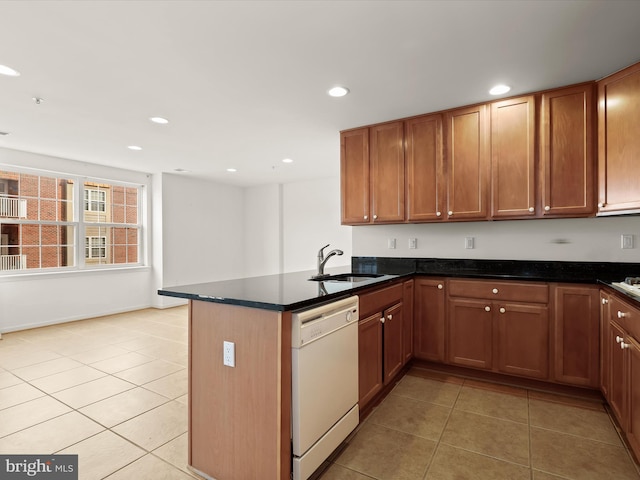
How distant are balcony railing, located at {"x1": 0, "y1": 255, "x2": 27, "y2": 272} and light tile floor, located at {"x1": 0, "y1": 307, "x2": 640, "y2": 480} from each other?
1806 millimetres

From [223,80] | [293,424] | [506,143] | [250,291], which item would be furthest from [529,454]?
[223,80]

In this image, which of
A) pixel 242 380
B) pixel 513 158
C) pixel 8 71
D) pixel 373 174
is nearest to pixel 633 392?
pixel 513 158

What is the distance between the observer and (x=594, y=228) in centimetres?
296

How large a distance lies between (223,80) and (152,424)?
2.51 m

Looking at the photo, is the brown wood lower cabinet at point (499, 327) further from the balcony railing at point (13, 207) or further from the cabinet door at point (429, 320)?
the balcony railing at point (13, 207)

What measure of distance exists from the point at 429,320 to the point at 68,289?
5.19 m

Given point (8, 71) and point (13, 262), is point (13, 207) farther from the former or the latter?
point (8, 71)

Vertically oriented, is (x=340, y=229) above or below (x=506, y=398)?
above

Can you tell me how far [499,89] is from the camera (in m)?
2.74

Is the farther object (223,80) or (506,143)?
(506,143)

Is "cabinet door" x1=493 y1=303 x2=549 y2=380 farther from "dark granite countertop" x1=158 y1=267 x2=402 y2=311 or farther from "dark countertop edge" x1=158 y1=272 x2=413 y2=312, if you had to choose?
"dark countertop edge" x1=158 y1=272 x2=413 y2=312

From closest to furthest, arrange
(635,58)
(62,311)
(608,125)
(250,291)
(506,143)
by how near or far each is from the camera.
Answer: (250,291), (635,58), (608,125), (506,143), (62,311)

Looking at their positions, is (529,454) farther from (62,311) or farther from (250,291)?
(62,311)

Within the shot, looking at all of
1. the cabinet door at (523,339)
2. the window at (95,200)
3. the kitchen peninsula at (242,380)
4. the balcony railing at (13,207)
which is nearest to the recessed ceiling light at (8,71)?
the kitchen peninsula at (242,380)
